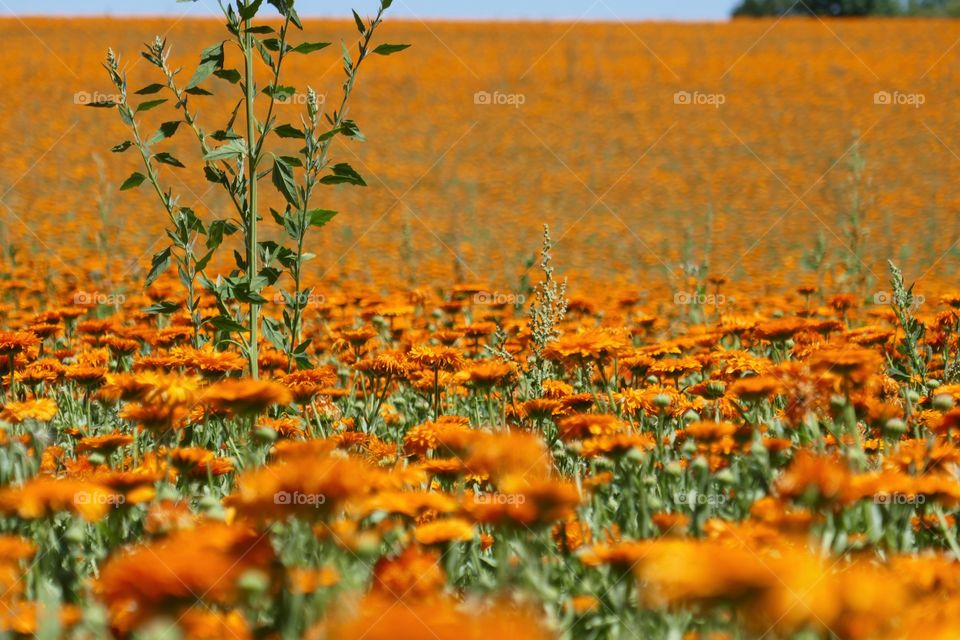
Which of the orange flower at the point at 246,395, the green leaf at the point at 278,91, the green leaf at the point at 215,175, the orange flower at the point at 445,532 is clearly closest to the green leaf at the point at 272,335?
the green leaf at the point at 215,175

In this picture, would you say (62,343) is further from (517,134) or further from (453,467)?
(517,134)

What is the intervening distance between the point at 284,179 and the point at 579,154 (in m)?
14.4

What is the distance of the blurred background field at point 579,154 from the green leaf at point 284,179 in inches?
83.9

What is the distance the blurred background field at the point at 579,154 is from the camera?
329 inches

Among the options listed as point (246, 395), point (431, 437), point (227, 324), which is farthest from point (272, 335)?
point (246, 395)

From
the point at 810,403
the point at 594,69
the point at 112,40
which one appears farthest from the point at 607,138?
the point at 810,403

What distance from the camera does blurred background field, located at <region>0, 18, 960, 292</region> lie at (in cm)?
835

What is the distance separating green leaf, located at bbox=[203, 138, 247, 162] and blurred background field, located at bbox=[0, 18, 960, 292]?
2093 mm

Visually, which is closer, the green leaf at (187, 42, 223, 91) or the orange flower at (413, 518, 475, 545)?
the orange flower at (413, 518, 475, 545)

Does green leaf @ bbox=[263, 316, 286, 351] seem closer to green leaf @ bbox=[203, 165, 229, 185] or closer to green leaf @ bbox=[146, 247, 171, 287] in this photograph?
green leaf @ bbox=[146, 247, 171, 287]

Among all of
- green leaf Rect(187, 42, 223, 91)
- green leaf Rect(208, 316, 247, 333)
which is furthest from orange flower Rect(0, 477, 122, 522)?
green leaf Rect(187, 42, 223, 91)

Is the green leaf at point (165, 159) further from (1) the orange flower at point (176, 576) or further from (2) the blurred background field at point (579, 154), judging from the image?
(1) the orange flower at point (176, 576)

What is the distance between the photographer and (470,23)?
103 feet

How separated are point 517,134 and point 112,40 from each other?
11218mm
